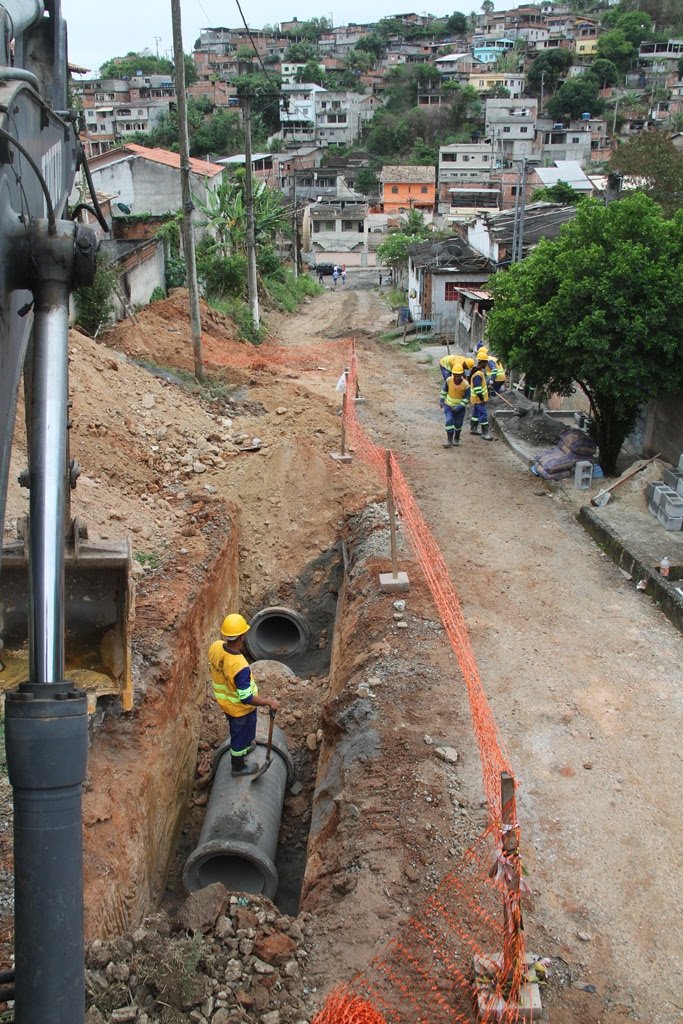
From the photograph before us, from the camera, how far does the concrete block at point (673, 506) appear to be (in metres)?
12.0

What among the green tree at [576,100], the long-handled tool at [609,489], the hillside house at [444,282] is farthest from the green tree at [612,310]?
the green tree at [576,100]

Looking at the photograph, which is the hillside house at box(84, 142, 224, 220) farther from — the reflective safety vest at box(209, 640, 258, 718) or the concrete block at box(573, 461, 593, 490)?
the reflective safety vest at box(209, 640, 258, 718)

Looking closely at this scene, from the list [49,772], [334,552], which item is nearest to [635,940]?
[49,772]

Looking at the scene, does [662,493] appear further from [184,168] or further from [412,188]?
[412,188]

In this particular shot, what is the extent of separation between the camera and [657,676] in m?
8.91

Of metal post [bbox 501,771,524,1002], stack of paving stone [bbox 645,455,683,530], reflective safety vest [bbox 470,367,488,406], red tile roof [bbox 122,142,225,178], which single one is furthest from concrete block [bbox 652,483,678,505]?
red tile roof [bbox 122,142,225,178]

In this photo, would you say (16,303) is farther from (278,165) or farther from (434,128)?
(434,128)

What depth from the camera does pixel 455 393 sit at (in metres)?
16.2

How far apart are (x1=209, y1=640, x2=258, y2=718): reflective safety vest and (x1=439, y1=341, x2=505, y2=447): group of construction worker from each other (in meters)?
9.34

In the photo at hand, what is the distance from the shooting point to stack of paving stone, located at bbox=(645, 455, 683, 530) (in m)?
12.1

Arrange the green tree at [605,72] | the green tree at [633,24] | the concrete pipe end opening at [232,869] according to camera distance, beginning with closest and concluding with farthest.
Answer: the concrete pipe end opening at [232,869] → the green tree at [605,72] → the green tree at [633,24]

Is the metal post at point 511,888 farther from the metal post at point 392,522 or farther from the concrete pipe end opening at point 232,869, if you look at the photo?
the metal post at point 392,522

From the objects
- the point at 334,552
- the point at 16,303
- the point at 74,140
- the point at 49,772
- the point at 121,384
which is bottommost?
the point at 334,552

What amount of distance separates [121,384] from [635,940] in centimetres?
1323
